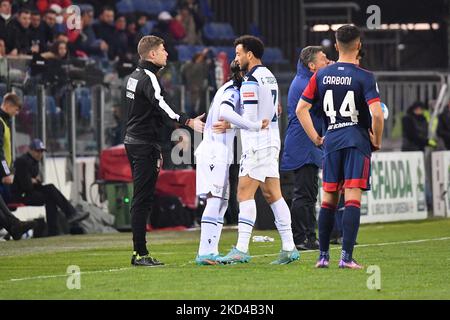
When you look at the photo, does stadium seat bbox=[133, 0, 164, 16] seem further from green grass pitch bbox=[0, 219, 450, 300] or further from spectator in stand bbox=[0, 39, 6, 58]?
green grass pitch bbox=[0, 219, 450, 300]

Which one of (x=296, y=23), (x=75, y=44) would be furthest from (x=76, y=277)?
(x=296, y=23)

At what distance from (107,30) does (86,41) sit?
25.4 inches

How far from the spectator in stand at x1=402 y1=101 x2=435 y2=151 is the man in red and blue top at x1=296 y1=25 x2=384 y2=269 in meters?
13.2

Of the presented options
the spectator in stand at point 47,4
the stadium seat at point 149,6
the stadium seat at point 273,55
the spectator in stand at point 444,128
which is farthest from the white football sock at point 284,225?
the stadium seat at point 273,55

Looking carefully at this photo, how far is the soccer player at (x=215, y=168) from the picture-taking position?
1244 centimetres

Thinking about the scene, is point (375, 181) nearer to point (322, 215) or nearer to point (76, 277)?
point (322, 215)

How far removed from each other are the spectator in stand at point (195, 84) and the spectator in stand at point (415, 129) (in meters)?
4.28

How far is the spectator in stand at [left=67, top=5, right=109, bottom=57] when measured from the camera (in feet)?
75.5

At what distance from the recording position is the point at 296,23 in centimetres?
3194

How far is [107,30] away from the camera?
24.4 metres

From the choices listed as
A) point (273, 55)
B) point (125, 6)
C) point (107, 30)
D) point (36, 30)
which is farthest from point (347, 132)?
point (273, 55)

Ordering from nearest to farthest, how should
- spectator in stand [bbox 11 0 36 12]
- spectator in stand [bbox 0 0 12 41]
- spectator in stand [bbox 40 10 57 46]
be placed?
spectator in stand [bbox 0 0 12 41]
spectator in stand [bbox 40 10 57 46]
spectator in stand [bbox 11 0 36 12]

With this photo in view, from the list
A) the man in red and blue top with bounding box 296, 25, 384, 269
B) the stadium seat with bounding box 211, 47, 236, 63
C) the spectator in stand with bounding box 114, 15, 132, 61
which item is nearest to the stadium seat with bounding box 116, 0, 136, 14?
the stadium seat with bounding box 211, 47, 236, 63

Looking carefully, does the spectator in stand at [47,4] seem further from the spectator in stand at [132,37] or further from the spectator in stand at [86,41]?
the spectator in stand at [132,37]
